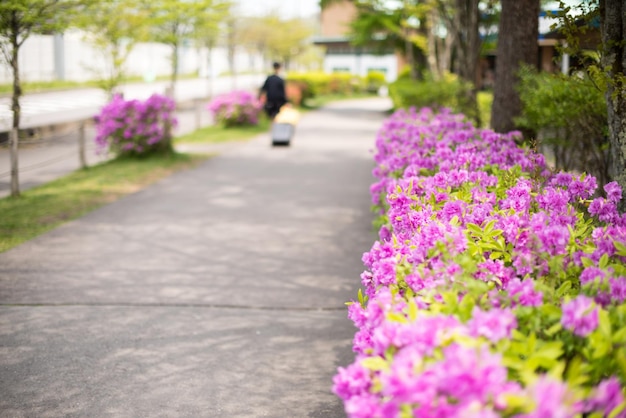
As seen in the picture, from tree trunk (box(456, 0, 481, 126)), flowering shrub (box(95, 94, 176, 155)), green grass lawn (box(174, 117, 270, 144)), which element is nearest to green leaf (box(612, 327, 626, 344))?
tree trunk (box(456, 0, 481, 126))


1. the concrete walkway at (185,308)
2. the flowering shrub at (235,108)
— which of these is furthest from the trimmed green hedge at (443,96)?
the flowering shrub at (235,108)

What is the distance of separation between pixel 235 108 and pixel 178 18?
11.2 feet

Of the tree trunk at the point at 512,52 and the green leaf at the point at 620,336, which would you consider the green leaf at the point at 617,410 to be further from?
the tree trunk at the point at 512,52

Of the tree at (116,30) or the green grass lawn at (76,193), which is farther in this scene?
the tree at (116,30)

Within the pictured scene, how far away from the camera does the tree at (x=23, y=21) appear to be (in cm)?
1020

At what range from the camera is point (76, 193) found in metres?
11.5

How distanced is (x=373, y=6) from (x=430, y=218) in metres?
29.3

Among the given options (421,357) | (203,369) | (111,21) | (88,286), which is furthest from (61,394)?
(111,21)

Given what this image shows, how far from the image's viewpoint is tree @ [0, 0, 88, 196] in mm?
10203

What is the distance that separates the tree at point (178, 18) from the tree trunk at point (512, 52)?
1237 centimetres

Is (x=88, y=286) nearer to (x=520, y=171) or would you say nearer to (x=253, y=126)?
(x=520, y=171)

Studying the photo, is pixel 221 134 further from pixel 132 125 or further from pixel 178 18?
pixel 132 125

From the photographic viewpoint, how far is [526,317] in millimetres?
2553

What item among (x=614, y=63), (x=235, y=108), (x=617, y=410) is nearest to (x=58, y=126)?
(x=235, y=108)
